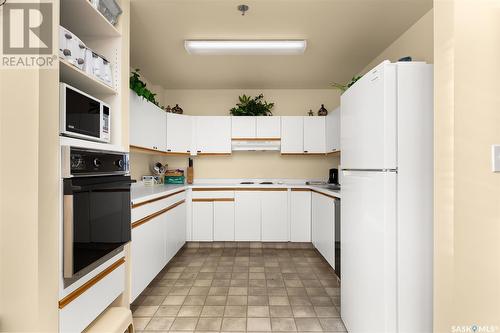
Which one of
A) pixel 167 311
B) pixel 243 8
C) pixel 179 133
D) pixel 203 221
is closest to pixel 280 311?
pixel 167 311

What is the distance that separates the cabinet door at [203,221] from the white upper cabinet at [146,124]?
1.02 m

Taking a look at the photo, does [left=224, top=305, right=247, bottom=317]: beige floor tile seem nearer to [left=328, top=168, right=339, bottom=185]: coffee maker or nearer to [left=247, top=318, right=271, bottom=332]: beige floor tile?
[left=247, top=318, right=271, bottom=332]: beige floor tile

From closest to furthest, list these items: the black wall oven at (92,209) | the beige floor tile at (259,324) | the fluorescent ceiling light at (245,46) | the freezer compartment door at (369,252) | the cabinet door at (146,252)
→ the black wall oven at (92,209) → the freezer compartment door at (369,252) → the beige floor tile at (259,324) → the cabinet door at (146,252) → the fluorescent ceiling light at (245,46)

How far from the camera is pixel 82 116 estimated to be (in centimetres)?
150

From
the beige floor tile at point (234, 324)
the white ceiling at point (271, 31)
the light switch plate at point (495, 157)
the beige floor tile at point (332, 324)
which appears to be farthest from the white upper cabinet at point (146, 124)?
the light switch plate at point (495, 157)

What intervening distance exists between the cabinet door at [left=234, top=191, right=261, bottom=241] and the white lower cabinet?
2.69 ft

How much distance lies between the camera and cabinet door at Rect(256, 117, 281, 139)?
4219 millimetres

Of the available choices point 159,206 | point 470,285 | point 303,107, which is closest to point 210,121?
point 303,107

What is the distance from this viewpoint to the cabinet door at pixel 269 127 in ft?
13.8

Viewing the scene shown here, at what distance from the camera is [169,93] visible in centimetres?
457

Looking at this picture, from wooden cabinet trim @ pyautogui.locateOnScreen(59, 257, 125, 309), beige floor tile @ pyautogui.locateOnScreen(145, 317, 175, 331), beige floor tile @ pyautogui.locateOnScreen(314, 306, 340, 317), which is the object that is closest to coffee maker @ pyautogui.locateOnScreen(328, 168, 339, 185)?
beige floor tile @ pyautogui.locateOnScreen(314, 306, 340, 317)

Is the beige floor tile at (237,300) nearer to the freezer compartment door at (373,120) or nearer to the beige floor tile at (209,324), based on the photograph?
the beige floor tile at (209,324)

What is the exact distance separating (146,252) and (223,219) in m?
1.67

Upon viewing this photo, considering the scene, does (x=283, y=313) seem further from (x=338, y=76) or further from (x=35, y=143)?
(x=338, y=76)
